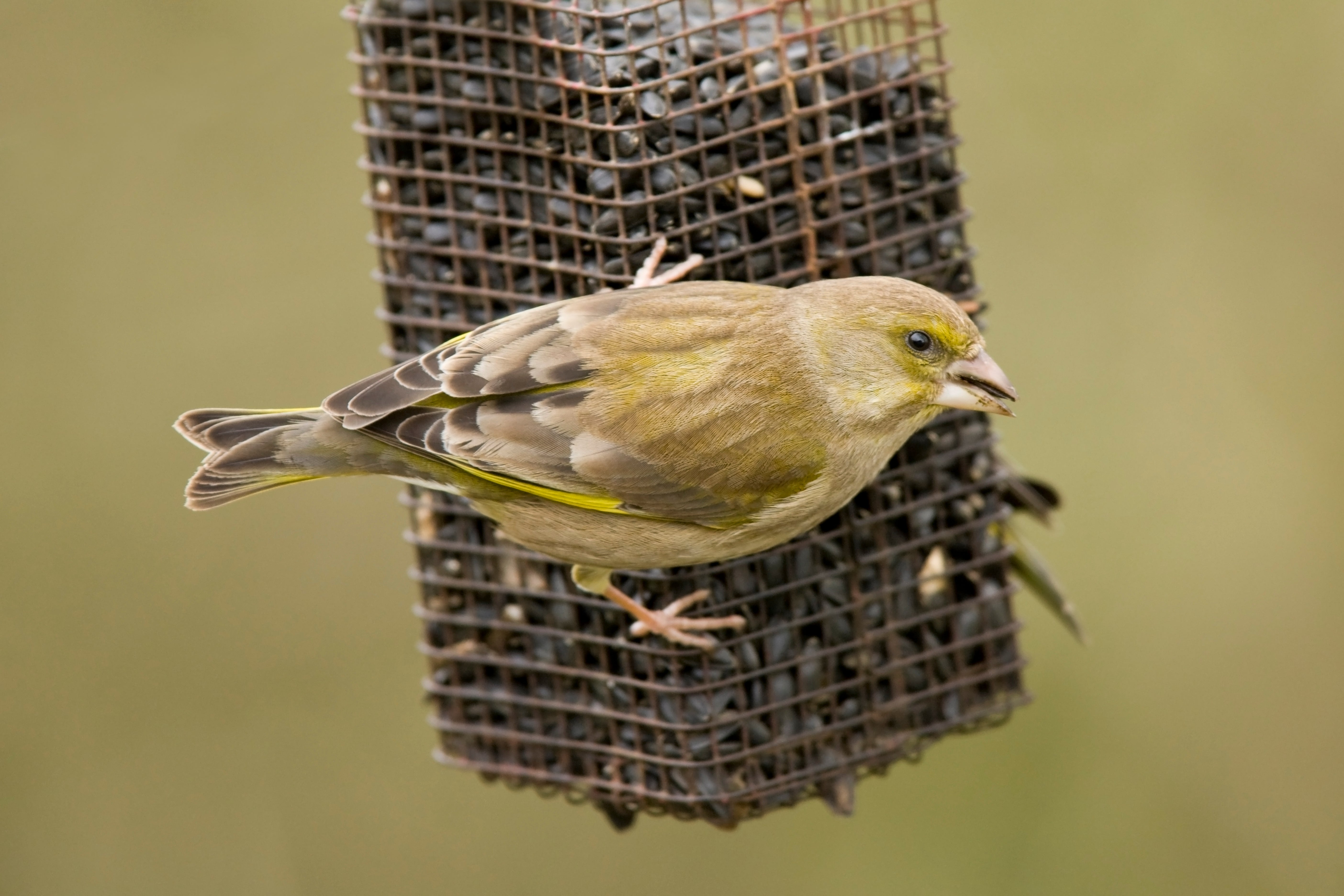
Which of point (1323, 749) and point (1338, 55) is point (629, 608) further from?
point (1338, 55)

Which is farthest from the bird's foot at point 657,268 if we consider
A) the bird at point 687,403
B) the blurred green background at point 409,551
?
the blurred green background at point 409,551

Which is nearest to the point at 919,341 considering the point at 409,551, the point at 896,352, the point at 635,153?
the point at 896,352

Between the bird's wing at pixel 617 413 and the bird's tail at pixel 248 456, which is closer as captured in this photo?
the bird's wing at pixel 617 413

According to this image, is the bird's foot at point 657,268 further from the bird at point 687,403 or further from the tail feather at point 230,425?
the tail feather at point 230,425

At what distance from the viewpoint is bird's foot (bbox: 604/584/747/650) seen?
5.21 m

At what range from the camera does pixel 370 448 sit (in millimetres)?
5059

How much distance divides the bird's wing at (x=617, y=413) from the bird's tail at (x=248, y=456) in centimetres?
34

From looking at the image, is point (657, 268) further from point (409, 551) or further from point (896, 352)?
point (409, 551)

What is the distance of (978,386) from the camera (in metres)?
4.73

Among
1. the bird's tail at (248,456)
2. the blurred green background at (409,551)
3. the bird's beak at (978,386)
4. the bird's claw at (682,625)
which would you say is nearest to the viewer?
the bird's beak at (978,386)

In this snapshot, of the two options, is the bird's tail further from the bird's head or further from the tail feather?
the bird's head

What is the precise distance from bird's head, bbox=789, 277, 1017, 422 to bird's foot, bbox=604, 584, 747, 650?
0.96 meters

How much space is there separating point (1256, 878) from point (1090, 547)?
6.16 feet

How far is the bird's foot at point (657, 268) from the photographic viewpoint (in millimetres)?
5086
